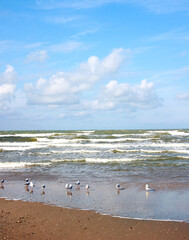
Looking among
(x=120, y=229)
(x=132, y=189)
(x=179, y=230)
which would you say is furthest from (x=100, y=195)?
(x=179, y=230)

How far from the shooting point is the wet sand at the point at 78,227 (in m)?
7.52

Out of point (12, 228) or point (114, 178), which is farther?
point (114, 178)

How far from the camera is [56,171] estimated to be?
1834 centimetres

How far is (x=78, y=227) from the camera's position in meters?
8.20

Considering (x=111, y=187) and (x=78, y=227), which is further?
(x=111, y=187)

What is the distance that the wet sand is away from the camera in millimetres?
7523

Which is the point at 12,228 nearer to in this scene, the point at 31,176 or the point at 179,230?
the point at 179,230

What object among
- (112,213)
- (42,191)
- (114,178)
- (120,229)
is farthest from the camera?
(114,178)

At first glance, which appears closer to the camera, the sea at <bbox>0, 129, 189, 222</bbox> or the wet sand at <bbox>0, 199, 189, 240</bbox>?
the wet sand at <bbox>0, 199, 189, 240</bbox>

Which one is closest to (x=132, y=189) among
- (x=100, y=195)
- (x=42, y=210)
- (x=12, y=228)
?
(x=100, y=195)

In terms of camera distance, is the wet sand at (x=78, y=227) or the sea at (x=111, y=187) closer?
the wet sand at (x=78, y=227)

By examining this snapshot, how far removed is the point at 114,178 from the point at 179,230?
803 cm

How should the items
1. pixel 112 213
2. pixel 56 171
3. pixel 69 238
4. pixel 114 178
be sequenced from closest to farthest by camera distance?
pixel 69 238, pixel 112 213, pixel 114 178, pixel 56 171

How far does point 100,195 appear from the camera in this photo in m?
11.8
